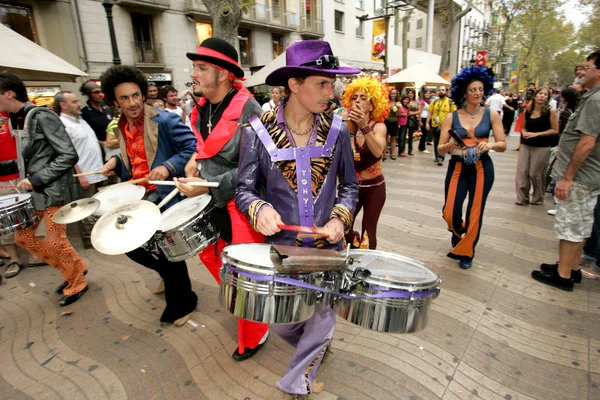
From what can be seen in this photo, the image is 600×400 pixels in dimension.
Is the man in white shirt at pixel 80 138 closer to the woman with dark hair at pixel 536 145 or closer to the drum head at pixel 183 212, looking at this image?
the drum head at pixel 183 212

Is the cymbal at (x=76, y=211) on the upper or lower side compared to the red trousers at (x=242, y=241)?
upper

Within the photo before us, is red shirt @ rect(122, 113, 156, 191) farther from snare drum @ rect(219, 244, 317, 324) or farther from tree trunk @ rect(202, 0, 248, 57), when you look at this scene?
tree trunk @ rect(202, 0, 248, 57)

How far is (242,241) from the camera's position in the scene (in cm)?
227

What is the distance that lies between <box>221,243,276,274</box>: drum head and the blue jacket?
1.38m

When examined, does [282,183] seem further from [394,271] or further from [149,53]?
[149,53]

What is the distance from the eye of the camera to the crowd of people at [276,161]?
183 cm

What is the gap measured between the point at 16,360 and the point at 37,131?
1.97 m

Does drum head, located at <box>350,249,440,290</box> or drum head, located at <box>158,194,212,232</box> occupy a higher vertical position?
drum head, located at <box>158,194,212,232</box>

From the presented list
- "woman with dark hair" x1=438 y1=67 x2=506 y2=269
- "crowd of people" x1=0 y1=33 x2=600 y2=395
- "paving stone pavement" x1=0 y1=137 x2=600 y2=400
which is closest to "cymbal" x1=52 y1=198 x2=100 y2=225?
"crowd of people" x1=0 y1=33 x2=600 y2=395

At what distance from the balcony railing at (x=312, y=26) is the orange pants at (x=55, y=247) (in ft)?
85.6

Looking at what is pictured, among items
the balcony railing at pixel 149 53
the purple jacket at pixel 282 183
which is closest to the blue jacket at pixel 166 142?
the purple jacket at pixel 282 183

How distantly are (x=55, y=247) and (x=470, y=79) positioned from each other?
467cm

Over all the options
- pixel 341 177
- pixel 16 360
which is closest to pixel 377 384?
pixel 341 177

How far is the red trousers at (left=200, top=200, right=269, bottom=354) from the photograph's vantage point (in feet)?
7.45
